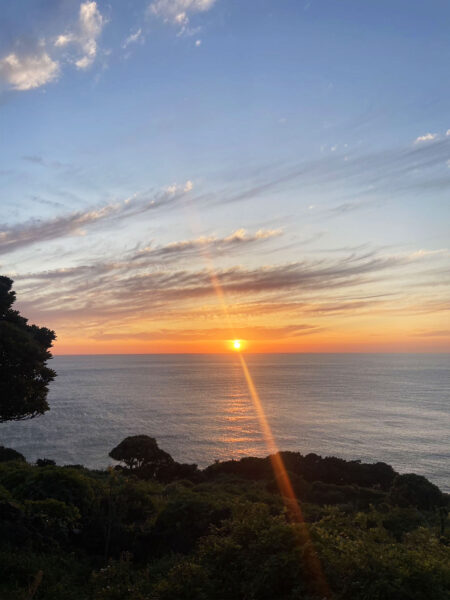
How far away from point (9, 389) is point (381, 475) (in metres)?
40.1

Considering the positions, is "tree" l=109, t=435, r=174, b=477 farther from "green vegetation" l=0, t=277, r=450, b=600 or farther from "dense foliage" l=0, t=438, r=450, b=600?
"dense foliage" l=0, t=438, r=450, b=600

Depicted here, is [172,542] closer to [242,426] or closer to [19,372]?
[19,372]

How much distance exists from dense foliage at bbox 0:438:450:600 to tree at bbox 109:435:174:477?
22.2 m

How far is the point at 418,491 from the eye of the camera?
33844 mm

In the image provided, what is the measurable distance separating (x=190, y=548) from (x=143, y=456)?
1330 inches

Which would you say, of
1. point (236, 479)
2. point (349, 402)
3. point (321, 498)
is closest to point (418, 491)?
point (321, 498)

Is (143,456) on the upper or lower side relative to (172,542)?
lower

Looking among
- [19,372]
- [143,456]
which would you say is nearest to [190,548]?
[19,372]

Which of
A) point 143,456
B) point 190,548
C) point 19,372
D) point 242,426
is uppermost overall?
point 19,372

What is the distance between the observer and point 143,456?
162 feet

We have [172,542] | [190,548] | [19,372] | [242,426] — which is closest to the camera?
[190,548]

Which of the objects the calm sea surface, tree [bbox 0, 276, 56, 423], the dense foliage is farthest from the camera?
the calm sea surface

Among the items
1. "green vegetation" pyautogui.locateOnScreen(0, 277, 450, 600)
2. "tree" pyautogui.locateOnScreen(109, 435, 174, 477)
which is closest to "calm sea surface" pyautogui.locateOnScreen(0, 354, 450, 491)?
"tree" pyautogui.locateOnScreen(109, 435, 174, 477)

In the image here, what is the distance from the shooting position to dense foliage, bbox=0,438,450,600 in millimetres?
10242
